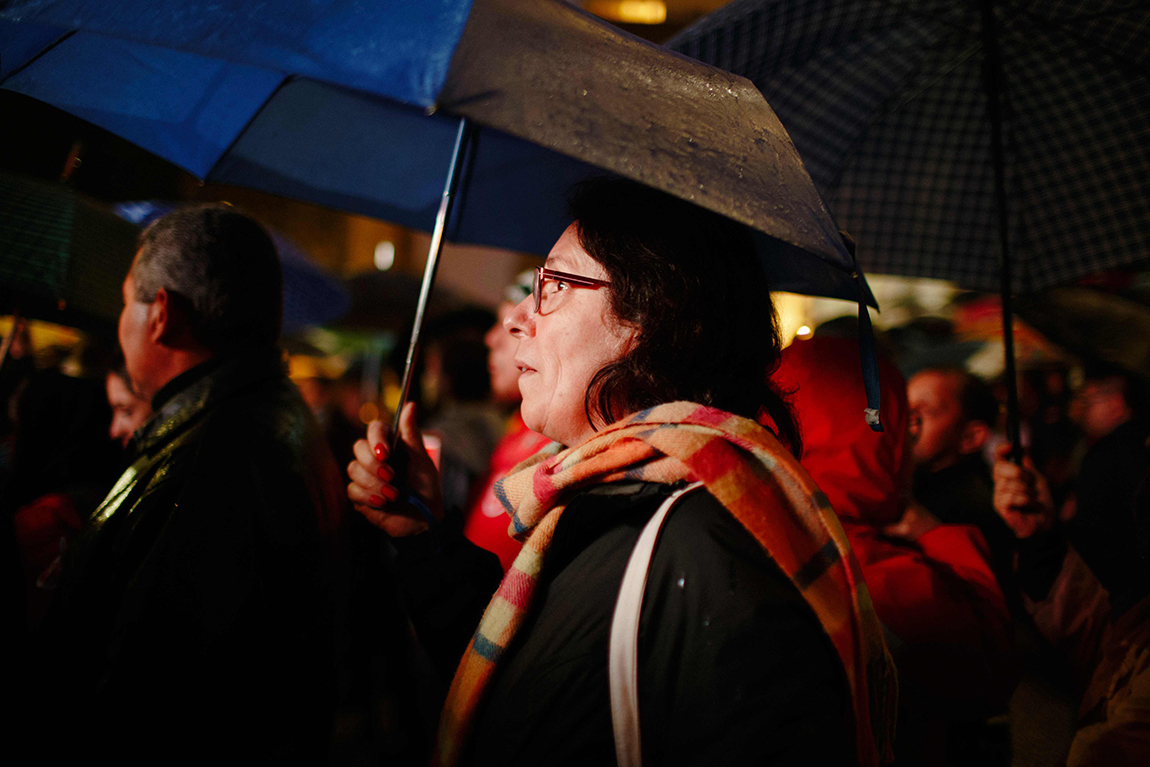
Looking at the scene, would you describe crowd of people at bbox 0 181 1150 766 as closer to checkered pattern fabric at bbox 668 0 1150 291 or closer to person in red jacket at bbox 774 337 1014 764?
person in red jacket at bbox 774 337 1014 764

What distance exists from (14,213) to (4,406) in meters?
1.34

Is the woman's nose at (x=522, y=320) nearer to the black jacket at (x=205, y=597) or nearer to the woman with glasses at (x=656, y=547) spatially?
the woman with glasses at (x=656, y=547)

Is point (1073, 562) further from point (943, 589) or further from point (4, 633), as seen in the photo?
point (4, 633)

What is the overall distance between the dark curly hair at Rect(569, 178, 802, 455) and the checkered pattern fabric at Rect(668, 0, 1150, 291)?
1197 millimetres

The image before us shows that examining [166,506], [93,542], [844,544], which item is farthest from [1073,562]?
[93,542]

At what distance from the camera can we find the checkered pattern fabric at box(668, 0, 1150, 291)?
2.38m

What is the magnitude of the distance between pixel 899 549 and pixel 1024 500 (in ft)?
2.19

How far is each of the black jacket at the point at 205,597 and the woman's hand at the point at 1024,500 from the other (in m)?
2.36

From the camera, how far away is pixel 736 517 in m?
1.12

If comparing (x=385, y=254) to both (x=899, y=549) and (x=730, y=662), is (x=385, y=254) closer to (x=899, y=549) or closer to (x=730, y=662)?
(x=899, y=549)

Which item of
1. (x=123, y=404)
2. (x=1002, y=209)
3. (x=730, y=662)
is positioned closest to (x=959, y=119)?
(x=1002, y=209)

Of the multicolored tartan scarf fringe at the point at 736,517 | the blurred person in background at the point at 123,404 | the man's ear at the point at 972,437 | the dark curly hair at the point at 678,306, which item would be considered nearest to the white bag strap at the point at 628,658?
the multicolored tartan scarf fringe at the point at 736,517

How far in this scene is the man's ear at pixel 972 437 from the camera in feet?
11.4

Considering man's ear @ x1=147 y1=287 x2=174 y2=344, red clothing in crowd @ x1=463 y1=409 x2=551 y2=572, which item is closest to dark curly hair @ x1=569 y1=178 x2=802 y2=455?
red clothing in crowd @ x1=463 y1=409 x2=551 y2=572
